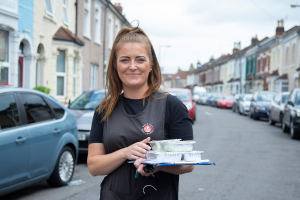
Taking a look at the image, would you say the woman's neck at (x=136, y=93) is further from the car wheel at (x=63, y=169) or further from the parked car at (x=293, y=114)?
the parked car at (x=293, y=114)

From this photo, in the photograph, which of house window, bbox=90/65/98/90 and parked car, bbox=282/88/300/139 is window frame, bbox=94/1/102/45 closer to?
house window, bbox=90/65/98/90

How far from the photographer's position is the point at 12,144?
180 inches

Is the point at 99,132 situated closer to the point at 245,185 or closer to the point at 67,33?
the point at 245,185

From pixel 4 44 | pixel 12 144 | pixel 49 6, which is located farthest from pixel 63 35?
pixel 12 144

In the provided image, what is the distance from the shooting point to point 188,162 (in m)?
1.82

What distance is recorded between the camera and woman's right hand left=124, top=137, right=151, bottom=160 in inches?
74.9

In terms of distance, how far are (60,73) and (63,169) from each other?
12.6 m

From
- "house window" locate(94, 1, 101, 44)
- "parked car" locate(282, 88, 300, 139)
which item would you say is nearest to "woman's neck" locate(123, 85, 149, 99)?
"parked car" locate(282, 88, 300, 139)

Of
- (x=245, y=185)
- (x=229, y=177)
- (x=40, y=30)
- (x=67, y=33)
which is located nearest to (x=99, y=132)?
(x=245, y=185)

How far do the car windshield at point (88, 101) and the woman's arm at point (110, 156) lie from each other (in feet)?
23.3

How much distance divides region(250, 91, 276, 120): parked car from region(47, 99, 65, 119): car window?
17128 mm

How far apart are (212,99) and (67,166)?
41.1m

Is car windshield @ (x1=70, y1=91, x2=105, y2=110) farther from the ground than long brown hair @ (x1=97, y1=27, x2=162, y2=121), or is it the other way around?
long brown hair @ (x1=97, y1=27, x2=162, y2=121)

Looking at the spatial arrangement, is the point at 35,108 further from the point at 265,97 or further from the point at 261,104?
the point at 265,97
